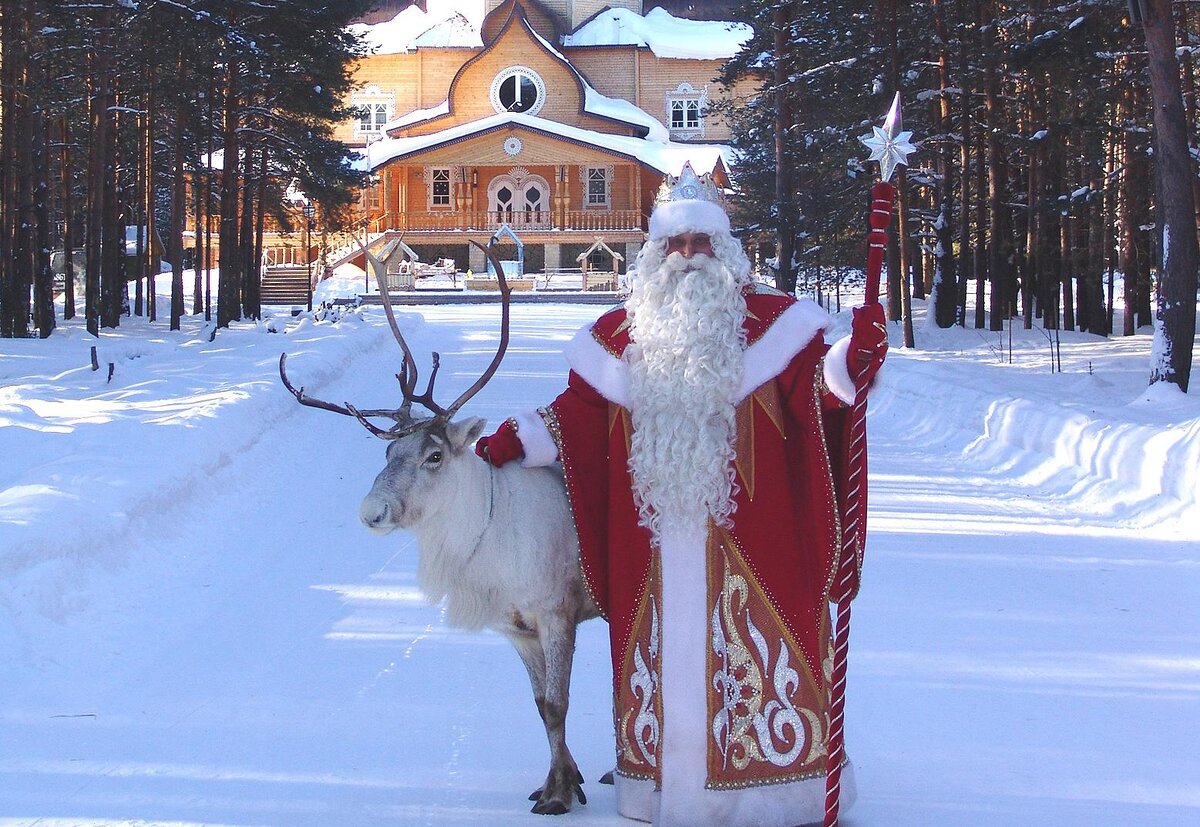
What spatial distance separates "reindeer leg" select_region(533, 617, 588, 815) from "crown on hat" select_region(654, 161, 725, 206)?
5.38 feet

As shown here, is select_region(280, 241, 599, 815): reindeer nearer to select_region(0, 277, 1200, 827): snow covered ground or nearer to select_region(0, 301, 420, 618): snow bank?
select_region(0, 277, 1200, 827): snow covered ground

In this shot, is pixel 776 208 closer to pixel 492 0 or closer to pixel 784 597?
pixel 784 597

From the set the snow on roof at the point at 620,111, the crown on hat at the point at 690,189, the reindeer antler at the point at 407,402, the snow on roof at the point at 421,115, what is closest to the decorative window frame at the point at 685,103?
the snow on roof at the point at 620,111

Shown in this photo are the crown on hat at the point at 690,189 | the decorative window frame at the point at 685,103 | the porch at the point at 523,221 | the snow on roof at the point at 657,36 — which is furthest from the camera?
the decorative window frame at the point at 685,103

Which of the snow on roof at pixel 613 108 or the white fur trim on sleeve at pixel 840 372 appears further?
the snow on roof at pixel 613 108

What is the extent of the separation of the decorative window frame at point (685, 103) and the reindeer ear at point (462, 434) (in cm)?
6783

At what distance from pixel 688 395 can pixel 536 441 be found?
0.66 metres

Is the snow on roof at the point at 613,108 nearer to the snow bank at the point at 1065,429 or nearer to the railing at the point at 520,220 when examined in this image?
the railing at the point at 520,220

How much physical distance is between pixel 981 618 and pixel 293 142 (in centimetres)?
3201

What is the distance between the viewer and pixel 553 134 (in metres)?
59.8

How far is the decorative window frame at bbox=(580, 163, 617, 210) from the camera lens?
63625 mm

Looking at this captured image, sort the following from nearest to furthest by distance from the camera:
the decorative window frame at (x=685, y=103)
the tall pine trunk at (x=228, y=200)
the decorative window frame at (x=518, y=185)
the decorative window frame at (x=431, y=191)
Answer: the tall pine trunk at (x=228, y=200), the decorative window frame at (x=431, y=191), the decorative window frame at (x=518, y=185), the decorative window frame at (x=685, y=103)

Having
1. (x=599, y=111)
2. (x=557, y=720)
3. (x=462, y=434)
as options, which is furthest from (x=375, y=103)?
(x=557, y=720)

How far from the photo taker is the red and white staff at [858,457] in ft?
14.7
